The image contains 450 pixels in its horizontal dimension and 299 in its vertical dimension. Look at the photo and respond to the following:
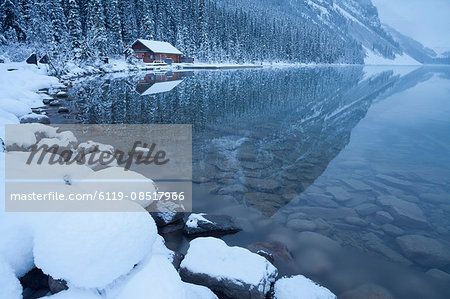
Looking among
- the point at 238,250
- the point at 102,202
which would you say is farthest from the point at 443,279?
the point at 102,202

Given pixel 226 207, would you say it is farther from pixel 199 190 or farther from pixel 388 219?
pixel 388 219

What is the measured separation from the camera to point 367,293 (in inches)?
196

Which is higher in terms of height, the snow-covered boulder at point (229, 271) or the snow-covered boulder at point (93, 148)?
the snow-covered boulder at point (93, 148)

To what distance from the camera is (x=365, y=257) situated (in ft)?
20.3

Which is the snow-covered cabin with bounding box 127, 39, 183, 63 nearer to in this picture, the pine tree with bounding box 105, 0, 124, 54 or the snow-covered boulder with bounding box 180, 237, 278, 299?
the pine tree with bounding box 105, 0, 124, 54

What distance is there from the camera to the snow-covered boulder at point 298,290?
443cm

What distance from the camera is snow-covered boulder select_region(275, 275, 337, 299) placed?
443 cm

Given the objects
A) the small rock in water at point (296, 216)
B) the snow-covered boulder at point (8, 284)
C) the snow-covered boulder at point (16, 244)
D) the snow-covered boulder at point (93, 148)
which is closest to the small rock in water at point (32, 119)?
the snow-covered boulder at point (93, 148)

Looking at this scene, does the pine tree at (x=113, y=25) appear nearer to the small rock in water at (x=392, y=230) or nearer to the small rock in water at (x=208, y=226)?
the small rock in water at (x=208, y=226)

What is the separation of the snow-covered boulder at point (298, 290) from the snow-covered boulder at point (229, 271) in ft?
0.68

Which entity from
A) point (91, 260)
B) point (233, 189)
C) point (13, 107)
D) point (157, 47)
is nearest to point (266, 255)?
point (233, 189)

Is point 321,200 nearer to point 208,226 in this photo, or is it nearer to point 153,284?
point 208,226

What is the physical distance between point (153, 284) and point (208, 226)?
130 inches

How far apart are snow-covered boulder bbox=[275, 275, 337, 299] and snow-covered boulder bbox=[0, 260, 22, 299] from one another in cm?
367
